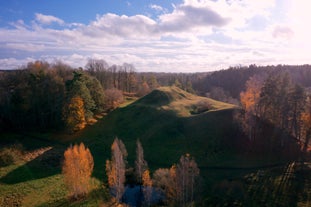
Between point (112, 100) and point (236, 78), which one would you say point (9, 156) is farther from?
point (236, 78)

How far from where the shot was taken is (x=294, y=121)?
39.4 meters

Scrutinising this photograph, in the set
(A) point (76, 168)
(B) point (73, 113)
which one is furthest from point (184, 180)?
(B) point (73, 113)

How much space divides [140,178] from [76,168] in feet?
27.7

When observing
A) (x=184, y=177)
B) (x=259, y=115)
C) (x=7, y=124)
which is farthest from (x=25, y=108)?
(x=259, y=115)

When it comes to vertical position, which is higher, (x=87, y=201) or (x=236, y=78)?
(x=236, y=78)

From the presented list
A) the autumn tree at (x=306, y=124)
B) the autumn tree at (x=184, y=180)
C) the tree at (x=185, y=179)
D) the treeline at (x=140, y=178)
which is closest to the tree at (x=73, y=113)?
the treeline at (x=140, y=178)

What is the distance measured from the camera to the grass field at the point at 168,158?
28391 millimetres

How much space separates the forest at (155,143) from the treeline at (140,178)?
0.13 metres

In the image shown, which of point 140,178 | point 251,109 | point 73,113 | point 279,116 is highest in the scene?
point 251,109

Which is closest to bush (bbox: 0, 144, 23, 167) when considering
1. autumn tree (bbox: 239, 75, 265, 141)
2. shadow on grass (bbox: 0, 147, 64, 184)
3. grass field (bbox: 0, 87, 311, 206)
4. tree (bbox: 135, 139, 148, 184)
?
grass field (bbox: 0, 87, 311, 206)

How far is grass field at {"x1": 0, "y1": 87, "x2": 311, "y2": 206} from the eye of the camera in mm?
28391

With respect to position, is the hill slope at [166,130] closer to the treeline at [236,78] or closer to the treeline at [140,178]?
the treeline at [140,178]

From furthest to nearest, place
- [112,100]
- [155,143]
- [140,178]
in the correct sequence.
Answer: [112,100] → [155,143] → [140,178]

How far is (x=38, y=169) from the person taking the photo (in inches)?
1464
